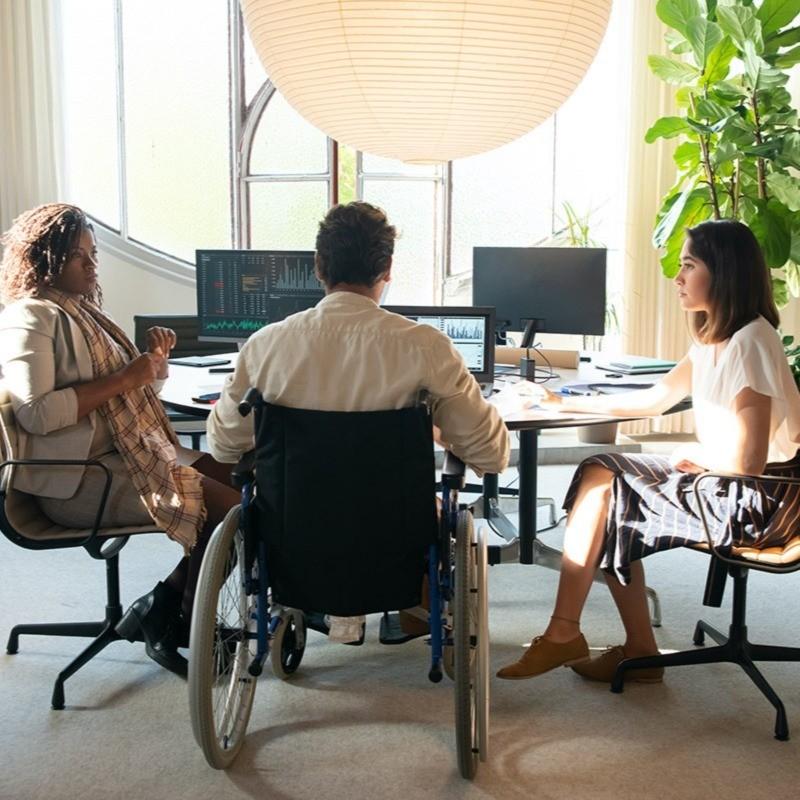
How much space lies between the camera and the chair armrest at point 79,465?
2465mm

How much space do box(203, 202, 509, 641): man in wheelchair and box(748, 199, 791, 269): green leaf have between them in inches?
91.2

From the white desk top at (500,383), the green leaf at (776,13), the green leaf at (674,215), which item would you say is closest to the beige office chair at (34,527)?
the white desk top at (500,383)

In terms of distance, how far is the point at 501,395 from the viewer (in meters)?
3.06

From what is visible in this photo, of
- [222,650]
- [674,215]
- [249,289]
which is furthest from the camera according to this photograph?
[674,215]

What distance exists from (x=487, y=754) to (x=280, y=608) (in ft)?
1.78

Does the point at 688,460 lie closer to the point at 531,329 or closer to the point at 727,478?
the point at 727,478

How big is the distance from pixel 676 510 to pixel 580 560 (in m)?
0.27

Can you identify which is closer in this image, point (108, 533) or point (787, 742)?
point (787, 742)

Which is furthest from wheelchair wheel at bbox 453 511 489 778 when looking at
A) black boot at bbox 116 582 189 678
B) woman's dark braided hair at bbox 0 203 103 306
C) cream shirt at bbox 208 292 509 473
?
woman's dark braided hair at bbox 0 203 103 306

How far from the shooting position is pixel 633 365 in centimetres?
367

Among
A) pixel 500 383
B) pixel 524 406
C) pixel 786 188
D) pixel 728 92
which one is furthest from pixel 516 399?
pixel 728 92

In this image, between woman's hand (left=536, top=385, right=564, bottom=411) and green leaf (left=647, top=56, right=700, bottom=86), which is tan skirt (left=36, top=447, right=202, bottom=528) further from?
green leaf (left=647, top=56, right=700, bottom=86)

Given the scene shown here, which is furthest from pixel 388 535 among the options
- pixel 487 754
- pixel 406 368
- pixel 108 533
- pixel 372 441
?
pixel 108 533

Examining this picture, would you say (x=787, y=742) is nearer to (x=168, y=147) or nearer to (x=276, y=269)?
(x=276, y=269)
